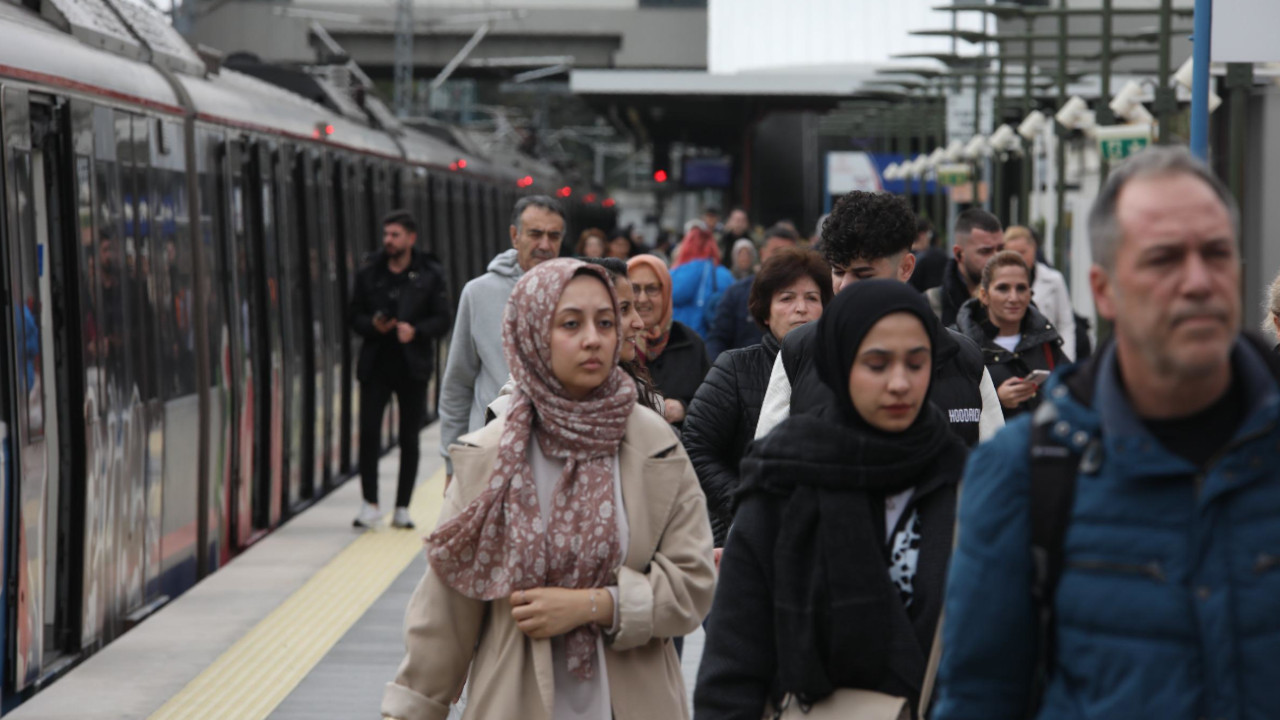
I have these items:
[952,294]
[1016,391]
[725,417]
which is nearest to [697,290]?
[952,294]

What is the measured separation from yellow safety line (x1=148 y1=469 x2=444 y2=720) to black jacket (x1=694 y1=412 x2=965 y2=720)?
3.73m

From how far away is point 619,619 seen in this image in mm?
3861

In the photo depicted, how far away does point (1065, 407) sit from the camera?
2508 millimetres

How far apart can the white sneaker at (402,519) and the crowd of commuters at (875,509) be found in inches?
215

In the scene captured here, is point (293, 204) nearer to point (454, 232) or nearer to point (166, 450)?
point (166, 450)

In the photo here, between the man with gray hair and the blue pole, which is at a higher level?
the blue pole

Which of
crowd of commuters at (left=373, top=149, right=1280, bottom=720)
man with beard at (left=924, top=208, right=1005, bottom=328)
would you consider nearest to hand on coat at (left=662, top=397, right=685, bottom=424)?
crowd of commuters at (left=373, top=149, right=1280, bottom=720)

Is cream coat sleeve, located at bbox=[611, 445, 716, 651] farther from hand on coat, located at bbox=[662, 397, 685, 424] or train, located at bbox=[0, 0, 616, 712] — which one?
train, located at bbox=[0, 0, 616, 712]

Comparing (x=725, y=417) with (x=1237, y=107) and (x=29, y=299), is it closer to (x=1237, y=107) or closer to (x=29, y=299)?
(x=29, y=299)

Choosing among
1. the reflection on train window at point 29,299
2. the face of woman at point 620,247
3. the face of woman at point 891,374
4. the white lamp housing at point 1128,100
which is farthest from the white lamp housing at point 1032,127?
the face of woman at point 891,374

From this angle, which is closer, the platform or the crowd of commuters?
the crowd of commuters

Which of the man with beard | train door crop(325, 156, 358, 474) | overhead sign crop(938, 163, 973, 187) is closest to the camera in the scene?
the man with beard

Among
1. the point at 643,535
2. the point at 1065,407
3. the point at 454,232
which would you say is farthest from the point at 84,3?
the point at 454,232

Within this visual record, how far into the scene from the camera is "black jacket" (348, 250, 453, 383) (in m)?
12.0
